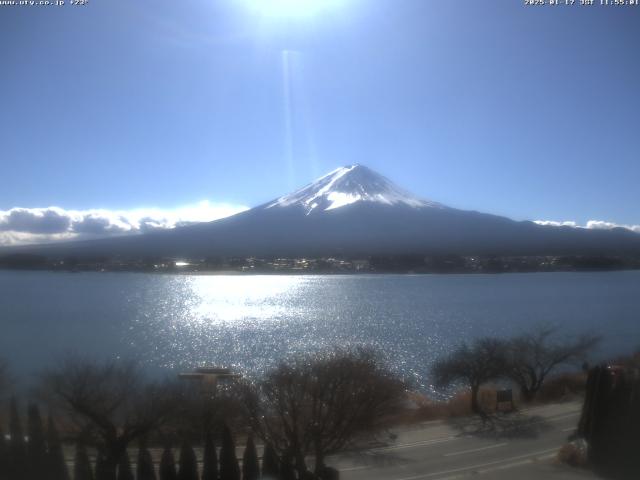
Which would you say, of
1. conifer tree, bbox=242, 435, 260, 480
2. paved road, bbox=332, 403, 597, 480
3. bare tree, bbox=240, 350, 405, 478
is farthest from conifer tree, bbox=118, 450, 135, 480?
paved road, bbox=332, 403, 597, 480

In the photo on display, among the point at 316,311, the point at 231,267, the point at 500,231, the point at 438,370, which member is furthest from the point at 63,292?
the point at 500,231

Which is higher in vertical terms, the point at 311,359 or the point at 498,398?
the point at 311,359

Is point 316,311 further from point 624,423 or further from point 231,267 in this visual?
point 624,423

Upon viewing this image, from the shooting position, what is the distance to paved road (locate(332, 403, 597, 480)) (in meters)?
5.05

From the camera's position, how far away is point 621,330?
14.9m

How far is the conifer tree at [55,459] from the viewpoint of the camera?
14.8ft

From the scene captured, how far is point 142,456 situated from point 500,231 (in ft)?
151

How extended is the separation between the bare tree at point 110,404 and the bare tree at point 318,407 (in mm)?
805

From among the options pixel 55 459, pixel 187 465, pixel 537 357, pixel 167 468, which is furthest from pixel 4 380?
pixel 537 357

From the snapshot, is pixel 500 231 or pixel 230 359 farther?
pixel 500 231

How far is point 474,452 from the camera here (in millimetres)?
5676

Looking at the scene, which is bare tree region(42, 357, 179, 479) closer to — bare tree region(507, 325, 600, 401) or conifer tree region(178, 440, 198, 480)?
conifer tree region(178, 440, 198, 480)

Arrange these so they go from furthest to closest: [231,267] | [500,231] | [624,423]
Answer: [500,231] → [231,267] → [624,423]

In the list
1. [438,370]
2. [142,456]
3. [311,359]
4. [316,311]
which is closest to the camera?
[142,456]
